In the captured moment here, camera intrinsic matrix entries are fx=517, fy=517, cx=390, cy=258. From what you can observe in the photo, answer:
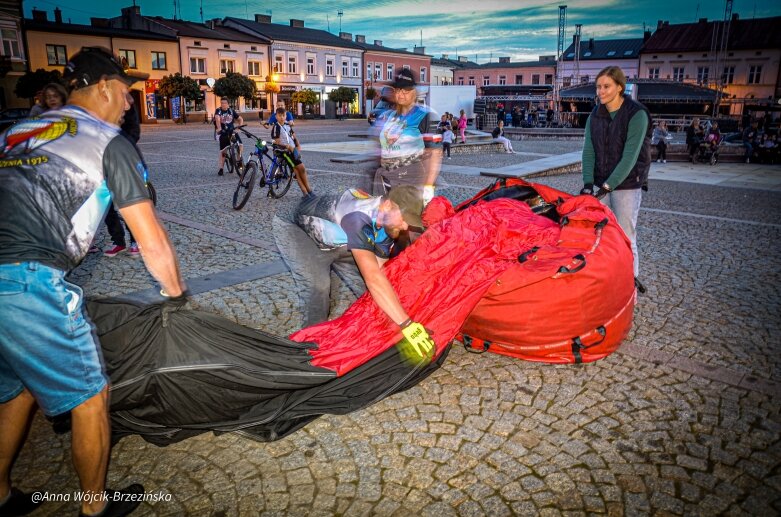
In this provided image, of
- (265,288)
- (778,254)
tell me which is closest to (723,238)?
(778,254)

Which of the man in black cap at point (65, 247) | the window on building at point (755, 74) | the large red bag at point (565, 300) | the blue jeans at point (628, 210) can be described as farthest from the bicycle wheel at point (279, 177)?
the window on building at point (755, 74)

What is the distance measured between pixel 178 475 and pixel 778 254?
7378 millimetres

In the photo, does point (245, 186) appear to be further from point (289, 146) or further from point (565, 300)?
point (565, 300)

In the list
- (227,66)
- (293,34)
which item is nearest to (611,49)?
(293,34)

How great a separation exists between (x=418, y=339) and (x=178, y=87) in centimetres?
4734

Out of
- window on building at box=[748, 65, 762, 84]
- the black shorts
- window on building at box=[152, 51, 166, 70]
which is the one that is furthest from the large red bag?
window on building at box=[748, 65, 762, 84]

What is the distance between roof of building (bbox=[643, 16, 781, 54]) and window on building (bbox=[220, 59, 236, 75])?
4693cm

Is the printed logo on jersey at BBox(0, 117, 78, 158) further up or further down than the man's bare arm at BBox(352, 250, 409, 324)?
further up

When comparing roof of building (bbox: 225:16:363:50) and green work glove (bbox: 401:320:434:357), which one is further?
roof of building (bbox: 225:16:363:50)

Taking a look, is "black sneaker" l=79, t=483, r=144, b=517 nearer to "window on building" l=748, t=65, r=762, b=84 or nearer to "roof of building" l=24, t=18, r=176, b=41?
"roof of building" l=24, t=18, r=176, b=41

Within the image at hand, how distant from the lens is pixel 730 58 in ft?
181

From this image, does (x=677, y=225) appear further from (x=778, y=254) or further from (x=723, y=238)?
(x=778, y=254)

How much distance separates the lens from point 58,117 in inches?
80.7

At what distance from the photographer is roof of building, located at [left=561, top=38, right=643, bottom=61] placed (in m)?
64.8
